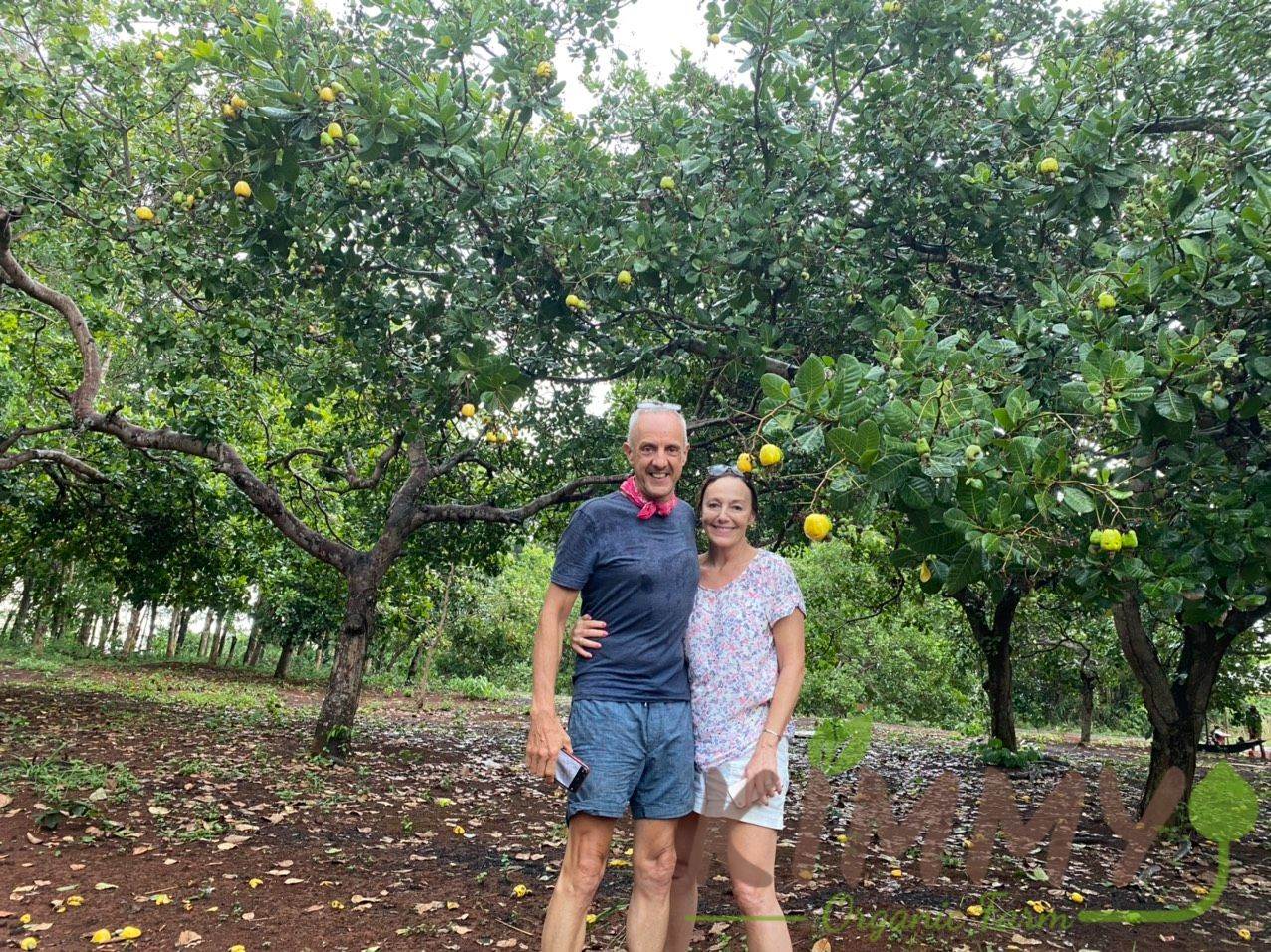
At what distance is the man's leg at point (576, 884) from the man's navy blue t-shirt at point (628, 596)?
37 centimetres

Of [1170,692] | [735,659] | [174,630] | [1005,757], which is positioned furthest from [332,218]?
A: [174,630]

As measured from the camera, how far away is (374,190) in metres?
4.78

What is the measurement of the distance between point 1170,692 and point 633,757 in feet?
18.8

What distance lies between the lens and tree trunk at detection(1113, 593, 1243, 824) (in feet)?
20.4

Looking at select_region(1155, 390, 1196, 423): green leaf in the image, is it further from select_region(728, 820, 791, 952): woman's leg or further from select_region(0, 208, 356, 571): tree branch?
select_region(0, 208, 356, 571): tree branch

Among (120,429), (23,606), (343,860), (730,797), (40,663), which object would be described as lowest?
(40,663)

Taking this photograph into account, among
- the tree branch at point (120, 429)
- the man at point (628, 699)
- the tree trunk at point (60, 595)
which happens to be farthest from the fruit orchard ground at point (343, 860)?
the tree trunk at point (60, 595)

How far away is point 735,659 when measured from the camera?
2.60 m

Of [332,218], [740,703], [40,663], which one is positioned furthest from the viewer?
[40,663]

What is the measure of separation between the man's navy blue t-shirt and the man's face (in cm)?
12

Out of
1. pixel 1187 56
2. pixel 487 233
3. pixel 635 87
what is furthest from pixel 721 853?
pixel 1187 56

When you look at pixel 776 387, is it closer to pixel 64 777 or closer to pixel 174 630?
pixel 64 777

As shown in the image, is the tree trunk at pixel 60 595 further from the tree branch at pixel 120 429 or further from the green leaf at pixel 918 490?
the green leaf at pixel 918 490

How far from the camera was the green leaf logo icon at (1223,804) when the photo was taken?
9.77ft
